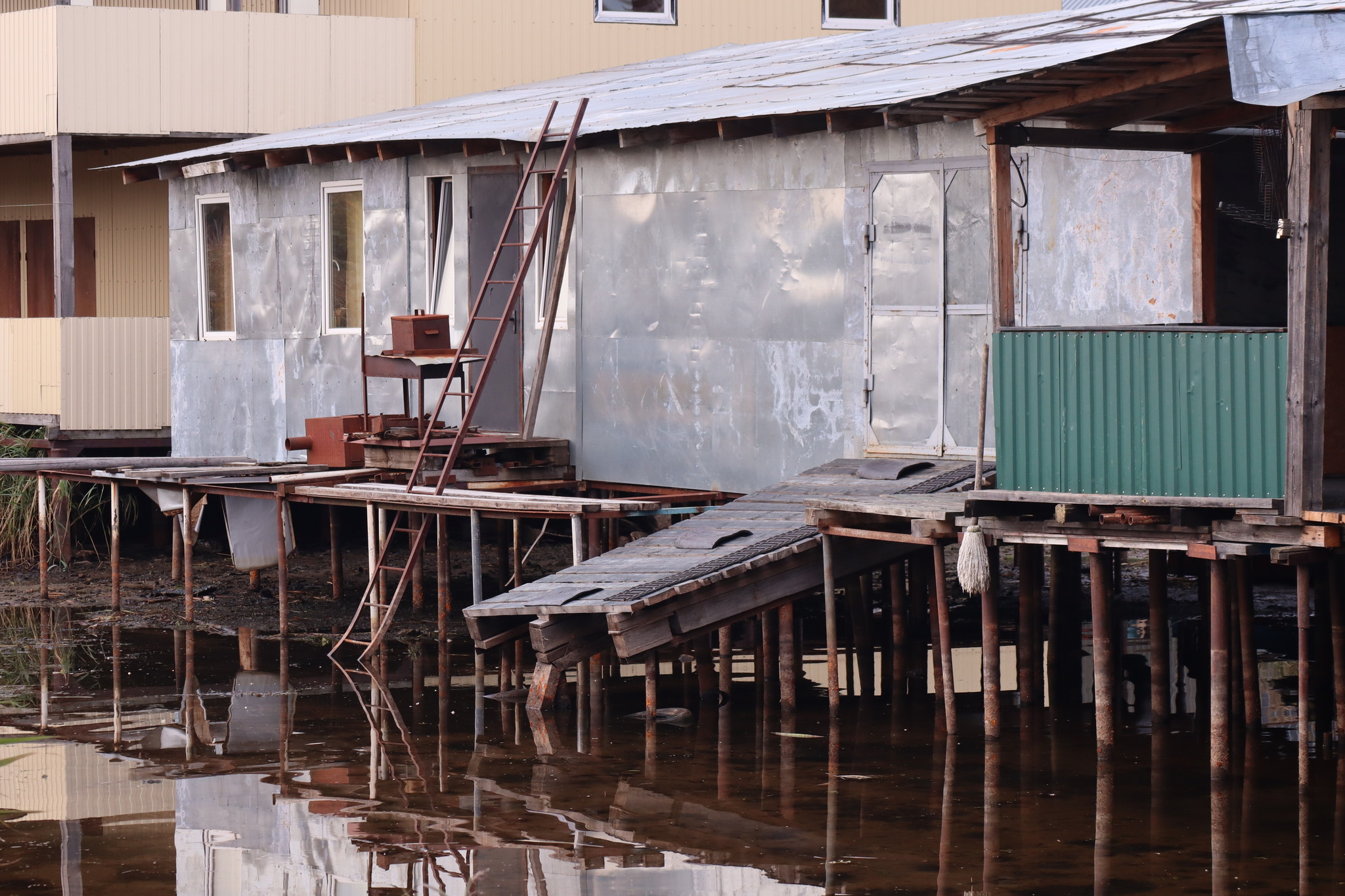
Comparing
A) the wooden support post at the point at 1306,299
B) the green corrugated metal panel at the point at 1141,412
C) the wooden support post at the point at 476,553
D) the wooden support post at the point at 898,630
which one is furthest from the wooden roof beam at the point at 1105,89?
the wooden support post at the point at 476,553

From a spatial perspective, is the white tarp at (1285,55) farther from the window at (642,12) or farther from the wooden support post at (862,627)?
the window at (642,12)

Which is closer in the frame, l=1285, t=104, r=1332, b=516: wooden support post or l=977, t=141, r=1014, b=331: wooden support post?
l=1285, t=104, r=1332, b=516: wooden support post


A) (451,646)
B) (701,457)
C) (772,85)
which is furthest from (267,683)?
(772,85)

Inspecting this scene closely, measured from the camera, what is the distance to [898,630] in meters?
14.2

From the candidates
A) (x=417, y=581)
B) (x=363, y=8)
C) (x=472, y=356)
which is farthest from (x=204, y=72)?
(x=472, y=356)

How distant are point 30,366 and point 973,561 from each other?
1338cm

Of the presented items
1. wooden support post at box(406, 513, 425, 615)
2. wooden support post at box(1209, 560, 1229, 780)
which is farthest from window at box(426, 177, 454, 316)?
wooden support post at box(1209, 560, 1229, 780)

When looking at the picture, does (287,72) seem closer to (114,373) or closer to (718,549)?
(114,373)

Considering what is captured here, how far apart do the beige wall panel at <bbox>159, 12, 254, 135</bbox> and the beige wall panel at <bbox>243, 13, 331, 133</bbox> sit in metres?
0.12

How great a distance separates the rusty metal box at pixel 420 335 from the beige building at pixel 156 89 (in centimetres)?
649

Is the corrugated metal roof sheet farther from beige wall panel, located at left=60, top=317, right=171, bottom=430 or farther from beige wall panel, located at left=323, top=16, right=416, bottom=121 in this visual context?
beige wall panel, located at left=60, top=317, right=171, bottom=430

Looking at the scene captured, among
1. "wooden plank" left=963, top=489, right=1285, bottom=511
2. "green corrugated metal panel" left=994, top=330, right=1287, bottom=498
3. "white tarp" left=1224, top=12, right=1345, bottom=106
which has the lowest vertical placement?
"wooden plank" left=963, top=489, right=1285, bottom=511

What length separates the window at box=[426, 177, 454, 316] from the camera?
690 inches

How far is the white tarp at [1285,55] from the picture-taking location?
9.38 meters
